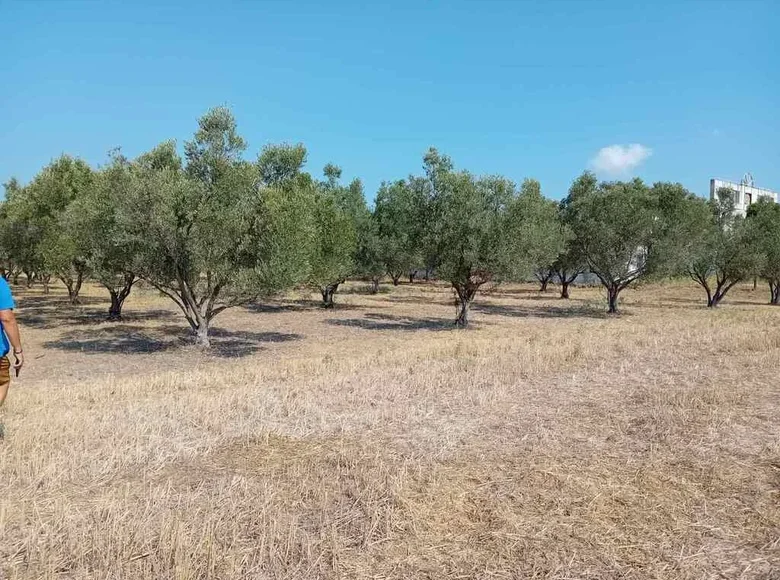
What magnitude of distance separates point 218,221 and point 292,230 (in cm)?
239

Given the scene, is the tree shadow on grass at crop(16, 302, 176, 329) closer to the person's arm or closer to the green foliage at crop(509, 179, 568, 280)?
the green foliage at crop(509, 179, 568, 280)

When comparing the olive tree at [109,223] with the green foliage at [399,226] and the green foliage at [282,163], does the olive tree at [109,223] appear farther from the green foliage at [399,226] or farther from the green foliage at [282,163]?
the green foliage at [399,226]

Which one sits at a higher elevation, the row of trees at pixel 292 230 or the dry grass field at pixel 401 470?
the row of trees at pixel 292 230

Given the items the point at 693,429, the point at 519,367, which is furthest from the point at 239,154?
the point at 693,429

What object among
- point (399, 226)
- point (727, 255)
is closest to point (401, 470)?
point (399, 226)

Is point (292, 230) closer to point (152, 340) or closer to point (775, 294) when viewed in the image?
point (152, 340)

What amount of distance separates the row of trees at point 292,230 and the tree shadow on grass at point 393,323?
1.68m

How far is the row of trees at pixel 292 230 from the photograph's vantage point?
61.5ft

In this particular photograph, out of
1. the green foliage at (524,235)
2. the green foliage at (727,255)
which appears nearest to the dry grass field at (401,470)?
the green foliage at (524,235)

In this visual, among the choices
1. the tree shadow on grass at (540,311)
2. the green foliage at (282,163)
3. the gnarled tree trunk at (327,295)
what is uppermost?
the green foliage at (282,163)

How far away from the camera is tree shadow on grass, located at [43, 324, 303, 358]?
2041 cm

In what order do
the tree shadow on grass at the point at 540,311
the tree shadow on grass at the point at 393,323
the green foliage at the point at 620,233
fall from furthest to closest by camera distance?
the tree shadow on grass at the point at 540,311 → the green foliage at the point at 620,233 → the tree shadow on grass at the point at 393,323

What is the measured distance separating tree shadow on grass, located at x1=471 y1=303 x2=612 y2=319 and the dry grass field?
2053 centimetres

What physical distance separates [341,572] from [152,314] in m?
31.7
